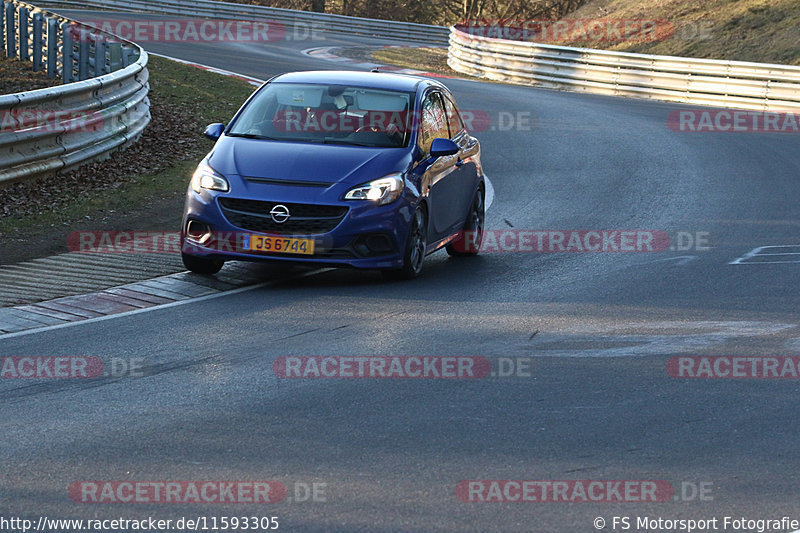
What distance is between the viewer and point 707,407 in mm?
7000

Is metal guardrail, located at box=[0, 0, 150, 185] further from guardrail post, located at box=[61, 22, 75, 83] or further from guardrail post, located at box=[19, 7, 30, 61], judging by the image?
guardrail post, located at box=[19, 7, 30, 61]

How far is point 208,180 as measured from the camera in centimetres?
1042

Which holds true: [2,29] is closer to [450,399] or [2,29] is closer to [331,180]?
[331,180]

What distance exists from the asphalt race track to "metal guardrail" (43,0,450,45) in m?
37.4

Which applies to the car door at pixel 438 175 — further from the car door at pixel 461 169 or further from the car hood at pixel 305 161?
the car hood at pixel 305 161

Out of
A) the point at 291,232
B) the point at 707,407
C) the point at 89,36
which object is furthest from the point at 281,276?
the point at 89,36

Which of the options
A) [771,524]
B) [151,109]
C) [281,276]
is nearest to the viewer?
[771,524]

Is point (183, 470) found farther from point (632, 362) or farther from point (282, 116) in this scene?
point (282, 116)

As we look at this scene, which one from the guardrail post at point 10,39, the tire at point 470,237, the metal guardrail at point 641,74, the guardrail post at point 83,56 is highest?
the tire at point 470,237

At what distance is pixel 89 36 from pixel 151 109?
2.82m

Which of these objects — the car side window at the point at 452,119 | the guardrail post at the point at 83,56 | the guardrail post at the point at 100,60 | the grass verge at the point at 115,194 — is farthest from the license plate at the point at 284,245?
the guardrail post at the point at 83,56

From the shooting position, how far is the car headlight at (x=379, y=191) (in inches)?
404

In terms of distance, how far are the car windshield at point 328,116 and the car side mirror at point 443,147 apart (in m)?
0.25

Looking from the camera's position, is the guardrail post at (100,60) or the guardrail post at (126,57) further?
the guardrail post at (126,57)
